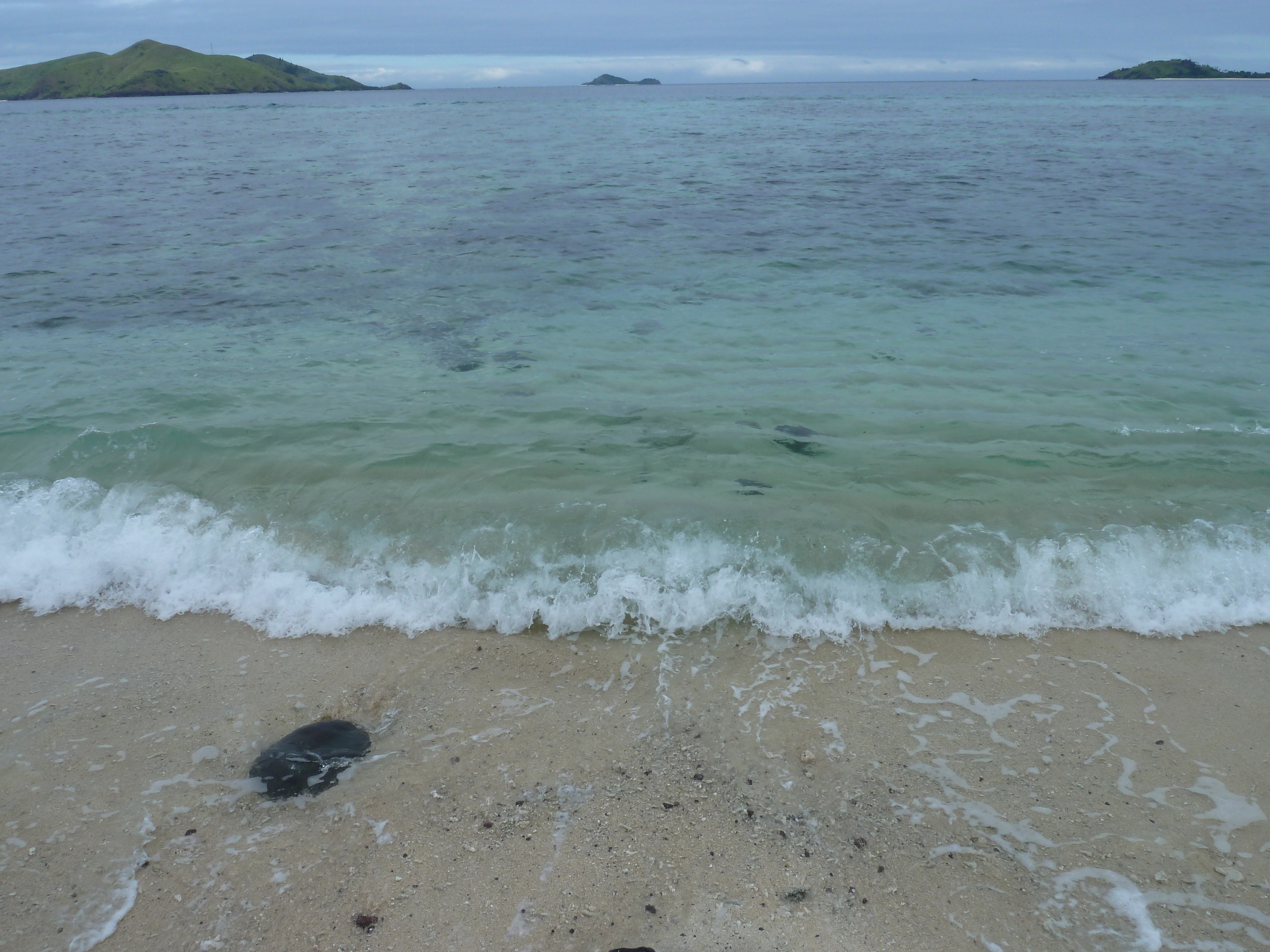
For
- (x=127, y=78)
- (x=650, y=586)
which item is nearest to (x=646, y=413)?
(x=650, y=586)

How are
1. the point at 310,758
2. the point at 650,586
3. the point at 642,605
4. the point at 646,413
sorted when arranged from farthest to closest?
the point at 646,413, the point at 650,586, the point at 642,605, the point at 310,758

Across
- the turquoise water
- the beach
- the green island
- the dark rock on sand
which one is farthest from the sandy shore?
the green island

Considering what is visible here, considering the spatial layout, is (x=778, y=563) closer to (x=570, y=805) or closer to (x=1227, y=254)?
(x=570, y=805)

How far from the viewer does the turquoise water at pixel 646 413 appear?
22.2ft

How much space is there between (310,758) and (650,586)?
2939 millimetres

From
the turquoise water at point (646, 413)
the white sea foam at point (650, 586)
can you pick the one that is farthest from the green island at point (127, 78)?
the white sea foam at point (650, 586)

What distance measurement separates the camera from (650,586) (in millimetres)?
6664

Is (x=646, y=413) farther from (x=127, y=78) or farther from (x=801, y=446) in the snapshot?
A: (x=127, y=78)

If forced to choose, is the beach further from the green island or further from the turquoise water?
the green island

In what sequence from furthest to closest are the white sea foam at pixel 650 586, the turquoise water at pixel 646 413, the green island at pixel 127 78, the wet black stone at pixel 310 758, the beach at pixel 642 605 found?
the green island at pixel 127 78 → the turquoise water at pixel 646 413 → the white sea foam at pixel 650 586 → the wet black stone at pixel 310 758 → the beach at pixel 642 605

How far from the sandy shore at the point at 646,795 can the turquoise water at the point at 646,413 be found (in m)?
0.59

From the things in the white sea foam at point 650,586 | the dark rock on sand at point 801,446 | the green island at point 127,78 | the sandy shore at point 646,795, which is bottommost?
the sandy shore at point 646,795

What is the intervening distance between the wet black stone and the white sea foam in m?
1.27

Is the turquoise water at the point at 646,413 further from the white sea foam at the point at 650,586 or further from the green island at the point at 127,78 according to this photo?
the green island at the point at 127,78
